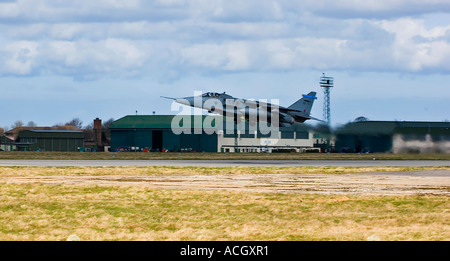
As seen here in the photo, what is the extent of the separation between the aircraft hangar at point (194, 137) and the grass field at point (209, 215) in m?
78.9

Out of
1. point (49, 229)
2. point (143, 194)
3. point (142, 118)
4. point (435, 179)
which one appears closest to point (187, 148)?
point (142, 118)

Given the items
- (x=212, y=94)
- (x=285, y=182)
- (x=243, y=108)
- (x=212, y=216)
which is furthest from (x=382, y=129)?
(x=212, y=216)

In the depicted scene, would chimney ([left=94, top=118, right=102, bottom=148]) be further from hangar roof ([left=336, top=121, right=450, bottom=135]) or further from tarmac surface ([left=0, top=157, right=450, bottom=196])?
tarmac surface ([left=0, top=157, right=450, bottom=196])

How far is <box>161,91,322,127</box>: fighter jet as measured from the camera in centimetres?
6309

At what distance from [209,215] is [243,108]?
142 feet

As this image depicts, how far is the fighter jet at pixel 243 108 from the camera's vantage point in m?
63.1

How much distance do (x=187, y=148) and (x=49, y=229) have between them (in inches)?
4033

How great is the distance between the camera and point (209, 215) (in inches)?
831

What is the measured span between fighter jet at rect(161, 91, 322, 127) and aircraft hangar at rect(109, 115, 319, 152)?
3593cm

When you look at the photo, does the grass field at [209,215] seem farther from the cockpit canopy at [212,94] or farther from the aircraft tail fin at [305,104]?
the aircraft tail fin at [305,104]

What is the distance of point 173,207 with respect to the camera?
23078 millimetres

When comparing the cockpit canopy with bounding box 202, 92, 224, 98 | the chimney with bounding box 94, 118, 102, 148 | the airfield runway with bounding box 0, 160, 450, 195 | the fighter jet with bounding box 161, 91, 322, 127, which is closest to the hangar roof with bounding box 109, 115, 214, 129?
the chimney with bounding box 94, 118, 102, 148

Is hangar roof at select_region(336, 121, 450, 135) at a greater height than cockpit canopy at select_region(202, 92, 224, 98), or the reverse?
cockpit canopy at select_region(202, 92, 224, 98)

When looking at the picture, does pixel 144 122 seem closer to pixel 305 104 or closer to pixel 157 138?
pixel 157 138
